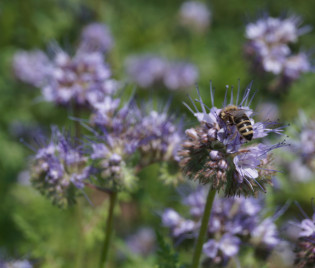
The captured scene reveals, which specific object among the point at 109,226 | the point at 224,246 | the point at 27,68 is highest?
the point at 27,68

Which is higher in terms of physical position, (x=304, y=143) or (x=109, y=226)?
(x=304, y=143)

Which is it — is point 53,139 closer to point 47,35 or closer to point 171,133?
point 171,133

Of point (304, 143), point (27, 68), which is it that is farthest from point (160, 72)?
point (304, 143)

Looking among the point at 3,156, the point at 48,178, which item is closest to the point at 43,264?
the point at 48,178

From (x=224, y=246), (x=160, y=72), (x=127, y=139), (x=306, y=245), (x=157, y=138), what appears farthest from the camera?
(x=160, y=72)

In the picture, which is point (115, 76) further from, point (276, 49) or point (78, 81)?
point (276, 49)

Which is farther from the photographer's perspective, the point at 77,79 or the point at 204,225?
the point at 77,79

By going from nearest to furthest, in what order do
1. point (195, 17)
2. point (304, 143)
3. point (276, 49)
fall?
point (304, 143), point (276, 49), point (195, 17)
